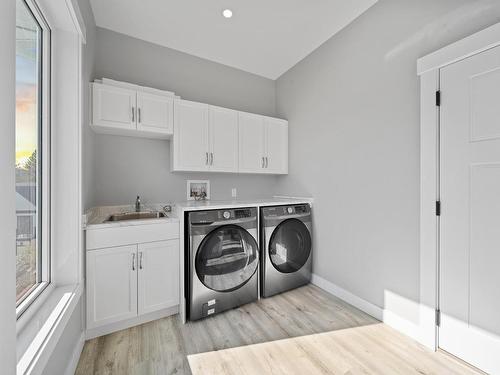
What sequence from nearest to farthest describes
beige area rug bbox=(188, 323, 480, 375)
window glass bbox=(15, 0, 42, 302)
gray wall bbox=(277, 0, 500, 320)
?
window glass bbox=(15, 0, 42, 302) → beige area rug bbox=(188, 323, 480, 375) → gray wall bbox=(277, 0, 500, 320)

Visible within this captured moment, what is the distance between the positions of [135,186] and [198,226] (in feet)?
3.37

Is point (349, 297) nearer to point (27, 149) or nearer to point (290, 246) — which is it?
point (290, 246)

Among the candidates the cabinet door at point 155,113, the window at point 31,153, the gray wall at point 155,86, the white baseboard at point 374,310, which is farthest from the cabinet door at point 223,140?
the white baseboard at point 374,310

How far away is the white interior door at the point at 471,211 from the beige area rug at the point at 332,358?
22 cm

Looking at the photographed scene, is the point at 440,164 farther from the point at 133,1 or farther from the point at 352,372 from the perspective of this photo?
the point at 133,1

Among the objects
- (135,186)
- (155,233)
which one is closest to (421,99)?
(155,233)

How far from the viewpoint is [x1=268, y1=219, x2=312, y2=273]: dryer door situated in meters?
2.48

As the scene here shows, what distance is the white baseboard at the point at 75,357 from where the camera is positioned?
1.38 m

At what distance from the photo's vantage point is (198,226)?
2.02 metres

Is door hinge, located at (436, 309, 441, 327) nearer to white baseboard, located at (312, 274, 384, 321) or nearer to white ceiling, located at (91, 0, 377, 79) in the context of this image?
white baseboard, located at (312, 274, 384, 321)

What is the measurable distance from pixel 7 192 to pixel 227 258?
168 cm

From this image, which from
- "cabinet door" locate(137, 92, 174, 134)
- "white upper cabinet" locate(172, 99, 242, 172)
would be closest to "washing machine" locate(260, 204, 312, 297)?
"white upper cabinet" locate(172, 99, 242, 172)

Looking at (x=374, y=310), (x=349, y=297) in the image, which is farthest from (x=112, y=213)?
(x=374, y=310)

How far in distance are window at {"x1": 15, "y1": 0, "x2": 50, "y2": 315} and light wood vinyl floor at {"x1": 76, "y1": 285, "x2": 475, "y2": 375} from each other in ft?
2.45
